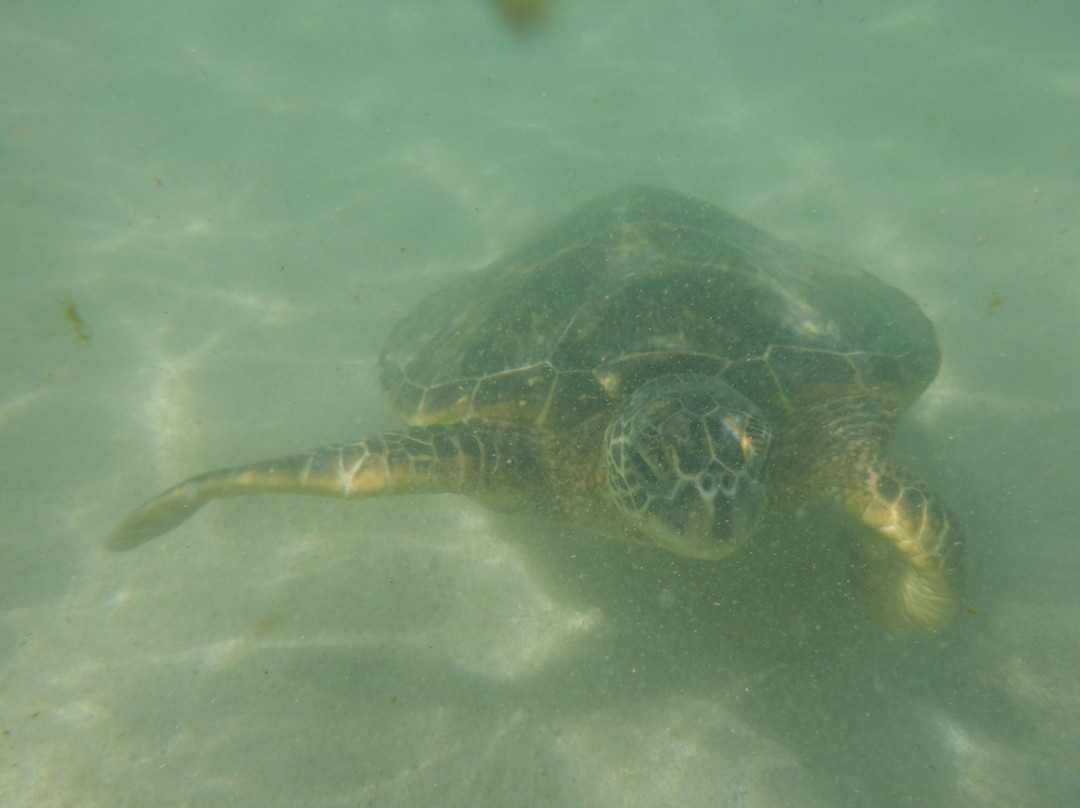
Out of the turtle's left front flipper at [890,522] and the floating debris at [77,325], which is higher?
the turtle's left front flipper at [890,522]

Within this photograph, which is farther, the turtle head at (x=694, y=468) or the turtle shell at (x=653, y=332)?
the turtle shell at (x=653, y=332)

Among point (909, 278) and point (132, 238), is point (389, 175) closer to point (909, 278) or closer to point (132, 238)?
point (132, 238)

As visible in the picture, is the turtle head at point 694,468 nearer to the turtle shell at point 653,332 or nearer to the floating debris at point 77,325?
A: the turtle shell at point 653,332

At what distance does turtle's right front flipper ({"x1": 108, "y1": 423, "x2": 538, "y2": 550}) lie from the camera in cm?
317

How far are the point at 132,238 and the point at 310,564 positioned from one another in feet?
22.2

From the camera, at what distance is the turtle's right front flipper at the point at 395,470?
10.4 feet

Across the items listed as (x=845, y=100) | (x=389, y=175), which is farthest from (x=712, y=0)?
(x=389, y=175)

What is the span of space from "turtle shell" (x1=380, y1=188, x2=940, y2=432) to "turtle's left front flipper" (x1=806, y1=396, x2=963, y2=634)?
33 centimetres

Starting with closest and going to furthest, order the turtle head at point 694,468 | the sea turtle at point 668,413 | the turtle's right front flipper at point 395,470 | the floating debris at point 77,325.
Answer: the turtle head at point 694,468 < the sea turtle at point 668,413 < the turtle's right front flipper at point 395,470 < the floating debris at point 77,325

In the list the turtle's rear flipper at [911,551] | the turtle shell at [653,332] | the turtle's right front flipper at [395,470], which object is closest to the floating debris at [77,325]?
the turtle's right front flipper at [395,470]

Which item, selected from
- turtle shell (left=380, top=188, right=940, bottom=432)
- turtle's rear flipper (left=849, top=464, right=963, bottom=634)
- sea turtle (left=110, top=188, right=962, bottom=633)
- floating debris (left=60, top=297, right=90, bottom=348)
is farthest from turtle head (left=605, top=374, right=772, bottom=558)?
floating debris (left=60, top=297, right=90, bottom=348)

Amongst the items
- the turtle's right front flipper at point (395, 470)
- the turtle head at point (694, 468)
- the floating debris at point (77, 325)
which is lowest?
the floating debris at point (77, 325)

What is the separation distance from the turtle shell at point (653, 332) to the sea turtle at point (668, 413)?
0.5 inches

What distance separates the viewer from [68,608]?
11.3 feet
